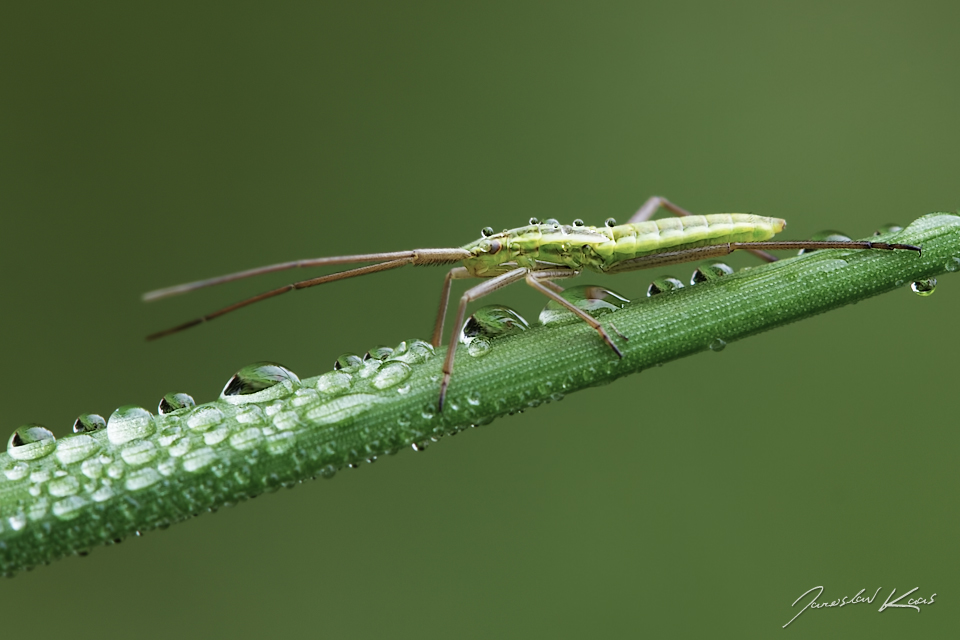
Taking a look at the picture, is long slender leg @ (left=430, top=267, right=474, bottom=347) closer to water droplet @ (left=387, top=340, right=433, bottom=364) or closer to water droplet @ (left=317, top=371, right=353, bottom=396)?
water droplet @ (left=387, top=340, right=433, bottom=364)

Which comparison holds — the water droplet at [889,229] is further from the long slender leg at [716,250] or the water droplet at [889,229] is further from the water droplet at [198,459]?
the water droplet at [198,459]

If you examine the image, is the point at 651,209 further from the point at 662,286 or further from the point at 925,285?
the point at 925,285

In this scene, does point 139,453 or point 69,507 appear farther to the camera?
point 139,453

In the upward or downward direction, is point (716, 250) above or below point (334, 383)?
above

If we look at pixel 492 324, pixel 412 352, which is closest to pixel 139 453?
pixel 412 352

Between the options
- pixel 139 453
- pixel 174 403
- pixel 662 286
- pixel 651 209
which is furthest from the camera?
pixel 651 209

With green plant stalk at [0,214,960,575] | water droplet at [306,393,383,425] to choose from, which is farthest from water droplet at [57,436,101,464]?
water droplet at [306,393,383,425]
